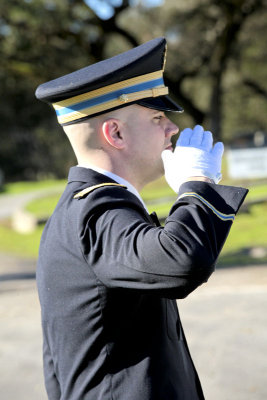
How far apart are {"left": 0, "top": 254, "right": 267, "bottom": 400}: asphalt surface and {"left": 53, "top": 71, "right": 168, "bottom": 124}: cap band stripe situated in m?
2.94

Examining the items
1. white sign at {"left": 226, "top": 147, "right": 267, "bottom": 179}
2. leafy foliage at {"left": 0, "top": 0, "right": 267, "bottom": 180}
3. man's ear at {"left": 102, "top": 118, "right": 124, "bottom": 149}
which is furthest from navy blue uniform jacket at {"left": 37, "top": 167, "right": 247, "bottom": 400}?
leafy foliage at {"left": 0, "top": 0, "right": 267, "bottom": 180}

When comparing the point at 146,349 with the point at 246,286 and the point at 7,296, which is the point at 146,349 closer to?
the point at 246,286

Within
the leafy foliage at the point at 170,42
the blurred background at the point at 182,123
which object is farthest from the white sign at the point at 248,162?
the leafy foliage at the point at 170,42

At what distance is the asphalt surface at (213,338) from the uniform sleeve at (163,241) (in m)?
2.90

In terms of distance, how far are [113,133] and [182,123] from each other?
33662mm

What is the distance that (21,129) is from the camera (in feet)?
120

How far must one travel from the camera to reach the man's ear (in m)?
1.58

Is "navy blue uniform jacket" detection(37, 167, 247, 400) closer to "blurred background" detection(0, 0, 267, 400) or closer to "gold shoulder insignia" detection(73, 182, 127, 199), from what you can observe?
"gold shoulder insignia" detection(73, 182, 127, 199)

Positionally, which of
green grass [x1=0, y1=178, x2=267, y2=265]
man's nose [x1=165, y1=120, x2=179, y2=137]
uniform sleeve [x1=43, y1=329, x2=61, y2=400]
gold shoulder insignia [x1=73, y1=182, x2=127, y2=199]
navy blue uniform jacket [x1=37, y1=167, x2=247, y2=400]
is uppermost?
man's nose [x1=165, y1=120, x2=179, y2=137]

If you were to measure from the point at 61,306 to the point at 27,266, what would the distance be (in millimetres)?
9090

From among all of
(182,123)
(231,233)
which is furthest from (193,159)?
(182,123)

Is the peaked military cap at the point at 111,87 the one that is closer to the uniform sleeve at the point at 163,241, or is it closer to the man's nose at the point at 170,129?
the man's nose at the point at 170,129

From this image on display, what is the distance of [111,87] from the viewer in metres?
1.61

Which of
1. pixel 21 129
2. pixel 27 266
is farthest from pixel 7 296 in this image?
pixel 21 129
